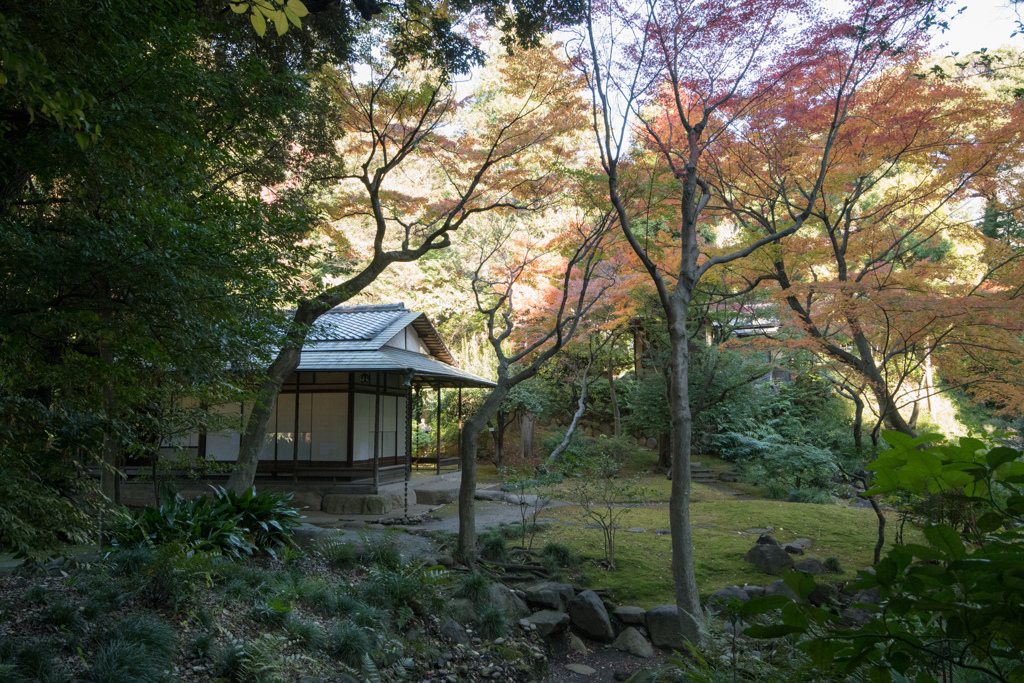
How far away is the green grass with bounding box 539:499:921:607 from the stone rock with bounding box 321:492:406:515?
10.5 ft

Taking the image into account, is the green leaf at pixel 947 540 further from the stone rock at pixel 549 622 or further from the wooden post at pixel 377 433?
the wooden post at pixel 377 433

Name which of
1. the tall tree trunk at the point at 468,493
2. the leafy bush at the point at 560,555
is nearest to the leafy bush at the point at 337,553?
the tall tree trunk at the point at 468,493

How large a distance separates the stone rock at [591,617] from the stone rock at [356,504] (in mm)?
5868

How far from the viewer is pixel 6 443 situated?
3.63 meters

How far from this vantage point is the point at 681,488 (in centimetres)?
579

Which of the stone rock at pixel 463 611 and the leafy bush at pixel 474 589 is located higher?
the leafy bush at pixel 474 589

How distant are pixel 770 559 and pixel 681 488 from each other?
2938mm

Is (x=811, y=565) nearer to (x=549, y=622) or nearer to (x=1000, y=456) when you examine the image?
(x=549, y=622)

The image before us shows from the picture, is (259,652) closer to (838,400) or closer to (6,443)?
(6,443)

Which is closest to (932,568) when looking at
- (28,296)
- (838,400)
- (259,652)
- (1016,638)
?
(1016,638)

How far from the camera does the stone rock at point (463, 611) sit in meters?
6.15

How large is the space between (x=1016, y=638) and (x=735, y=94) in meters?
7.53

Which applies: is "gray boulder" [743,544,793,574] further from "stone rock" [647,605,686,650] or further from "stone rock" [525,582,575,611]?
"stone rock" [525,582,575,611]

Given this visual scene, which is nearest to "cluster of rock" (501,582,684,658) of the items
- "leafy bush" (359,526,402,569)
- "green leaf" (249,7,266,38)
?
"leafy bush" (359,526,402,569)
